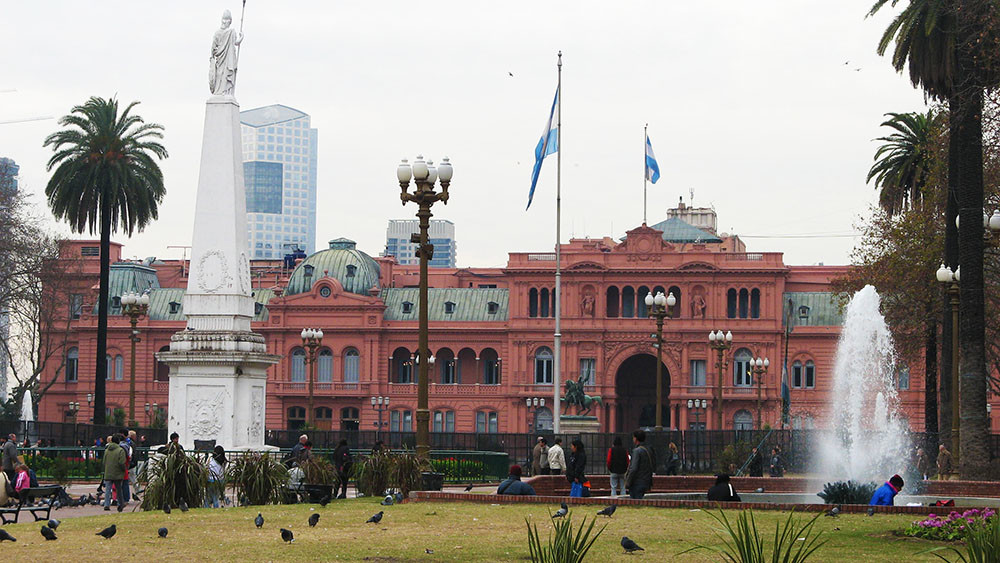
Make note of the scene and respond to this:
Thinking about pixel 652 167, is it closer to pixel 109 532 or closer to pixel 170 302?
pixel 170 302

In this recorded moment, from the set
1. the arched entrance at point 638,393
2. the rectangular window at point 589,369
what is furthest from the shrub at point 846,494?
the arched entrance at point 638,393

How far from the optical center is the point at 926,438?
1681 inches

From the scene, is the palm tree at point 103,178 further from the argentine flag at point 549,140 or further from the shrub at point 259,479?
the shrub at point 259,479

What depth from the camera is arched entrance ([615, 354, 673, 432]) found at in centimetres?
9488

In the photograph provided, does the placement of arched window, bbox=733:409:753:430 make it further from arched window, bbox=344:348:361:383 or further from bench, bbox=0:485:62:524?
bench, bbox=0:485:62:524

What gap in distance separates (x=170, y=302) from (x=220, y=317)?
69513 mm

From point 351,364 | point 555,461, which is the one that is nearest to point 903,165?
point 555,461

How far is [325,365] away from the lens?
95.8 meters

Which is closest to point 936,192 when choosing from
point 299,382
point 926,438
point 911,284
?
point 911,284

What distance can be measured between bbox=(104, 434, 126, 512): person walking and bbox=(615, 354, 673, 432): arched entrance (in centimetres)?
6966

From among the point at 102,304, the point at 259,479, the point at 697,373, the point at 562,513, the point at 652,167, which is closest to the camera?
the point at 562,513

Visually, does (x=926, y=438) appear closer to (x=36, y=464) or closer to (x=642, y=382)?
(x=36, y=464)

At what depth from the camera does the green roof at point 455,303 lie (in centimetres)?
9675

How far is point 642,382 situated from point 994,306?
46.9m
